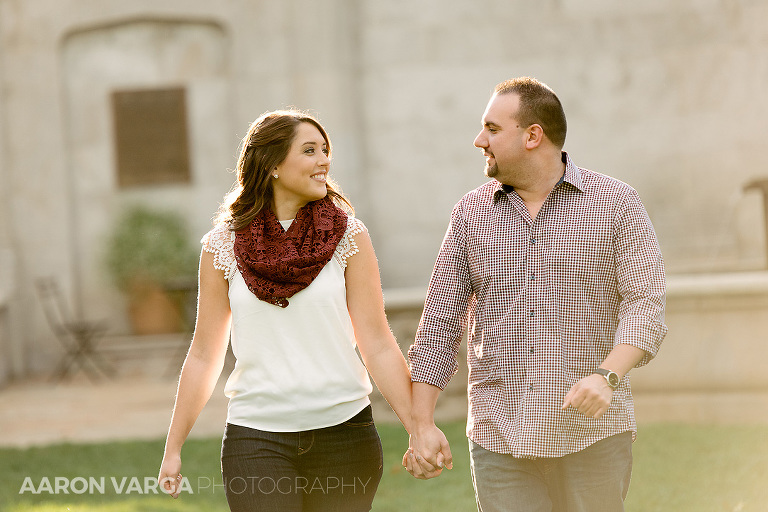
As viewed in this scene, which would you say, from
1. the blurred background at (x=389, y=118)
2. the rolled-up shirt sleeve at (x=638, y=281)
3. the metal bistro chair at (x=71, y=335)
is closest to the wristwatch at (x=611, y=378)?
the rolled-up shirt sleeve at (x=638, y=281)

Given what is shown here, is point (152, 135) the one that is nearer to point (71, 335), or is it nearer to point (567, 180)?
point (71, 335)

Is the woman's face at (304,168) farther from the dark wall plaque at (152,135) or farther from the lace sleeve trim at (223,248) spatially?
the dark wall plaque at (152,135)

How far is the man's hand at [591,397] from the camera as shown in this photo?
3.03 meters

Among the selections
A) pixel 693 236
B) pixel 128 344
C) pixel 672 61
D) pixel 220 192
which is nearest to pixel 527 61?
pixel 672 61

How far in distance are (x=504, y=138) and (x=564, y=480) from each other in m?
1.19

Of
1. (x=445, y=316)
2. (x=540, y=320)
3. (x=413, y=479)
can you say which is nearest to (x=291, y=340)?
(x=445, y=316)

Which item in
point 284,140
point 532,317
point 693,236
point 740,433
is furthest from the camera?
point 693,236

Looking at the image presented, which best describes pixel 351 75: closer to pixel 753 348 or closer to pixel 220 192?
pixel 220 192

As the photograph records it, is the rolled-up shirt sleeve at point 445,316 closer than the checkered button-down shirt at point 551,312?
No

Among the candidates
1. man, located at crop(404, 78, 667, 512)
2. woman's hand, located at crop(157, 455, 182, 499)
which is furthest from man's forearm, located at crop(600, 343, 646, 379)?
woman's hand, located at crop(157, 455, 182, 499)

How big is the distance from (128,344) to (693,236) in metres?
7.46

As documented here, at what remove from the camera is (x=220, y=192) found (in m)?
13.1

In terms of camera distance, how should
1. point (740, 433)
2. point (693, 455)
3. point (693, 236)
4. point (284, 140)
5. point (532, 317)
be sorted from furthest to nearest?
point (693, 236)
point (740, 433)
point (693, 455)
point (284, 140)
point (532, 317)

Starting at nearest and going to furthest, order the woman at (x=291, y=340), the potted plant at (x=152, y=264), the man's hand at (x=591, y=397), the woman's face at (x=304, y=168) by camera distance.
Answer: the man's hand at (x=591, y=397)
the woman at (x=291, y=340)
the woman's face at (x=304, y=168)
the potted plant at (x=152, y=264)
